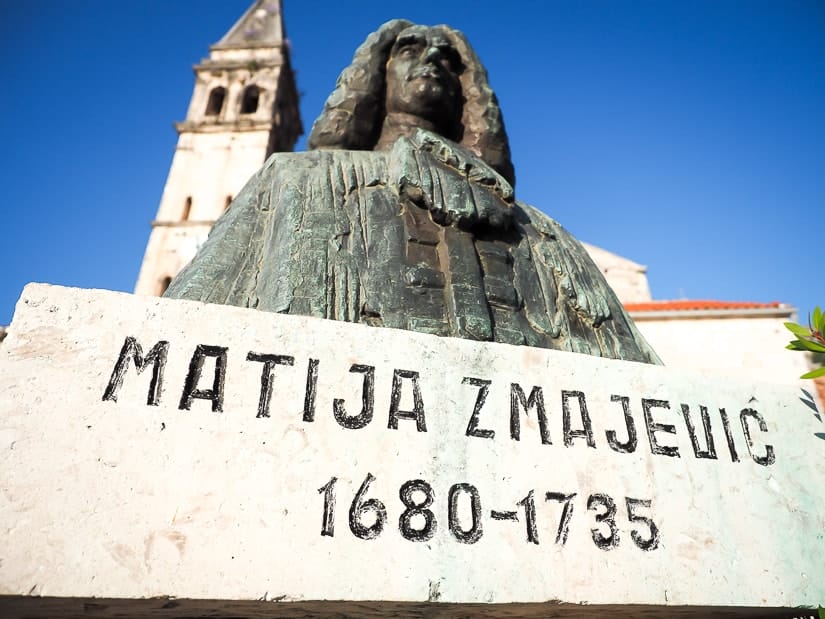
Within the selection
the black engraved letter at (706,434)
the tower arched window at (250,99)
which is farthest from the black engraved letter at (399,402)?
the tower arched window at (250,99)

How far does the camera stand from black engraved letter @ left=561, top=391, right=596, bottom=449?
71.4 inches

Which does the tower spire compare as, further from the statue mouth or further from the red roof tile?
the statue mouth

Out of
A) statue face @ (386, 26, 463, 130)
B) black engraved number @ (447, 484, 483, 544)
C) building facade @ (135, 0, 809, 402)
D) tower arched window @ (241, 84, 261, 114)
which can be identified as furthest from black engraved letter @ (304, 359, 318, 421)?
tower arched window @ (241, 84, 261, 114)

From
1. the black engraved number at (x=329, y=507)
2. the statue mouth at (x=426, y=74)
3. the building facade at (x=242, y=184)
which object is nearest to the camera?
the black engraved number at (x=329, y=507)

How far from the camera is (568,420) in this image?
1.84 meters

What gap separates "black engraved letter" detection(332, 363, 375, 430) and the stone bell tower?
2273 cm

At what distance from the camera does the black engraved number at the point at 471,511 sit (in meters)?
1.57

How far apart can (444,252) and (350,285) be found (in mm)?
526

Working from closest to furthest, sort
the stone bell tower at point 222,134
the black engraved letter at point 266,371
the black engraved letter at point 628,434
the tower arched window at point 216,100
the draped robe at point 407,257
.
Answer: the black engraved letter at point 266,371 < the black engraved letter at point 628,434 < the draped robe at point 407,257 < the stone bell tower at point 222,134 < the tower arched window at point 216,100

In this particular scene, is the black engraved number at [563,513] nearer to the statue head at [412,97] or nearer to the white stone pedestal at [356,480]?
the white stone pedestal at [356,480]

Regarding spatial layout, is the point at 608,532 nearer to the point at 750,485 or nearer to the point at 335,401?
the point at 750,485

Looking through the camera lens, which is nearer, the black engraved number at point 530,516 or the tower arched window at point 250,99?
the black engraved number at point 530,516

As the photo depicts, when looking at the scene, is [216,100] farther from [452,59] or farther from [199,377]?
[199,377]

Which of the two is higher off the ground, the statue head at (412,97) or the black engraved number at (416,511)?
the statue head at (412,97)
